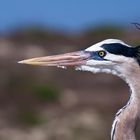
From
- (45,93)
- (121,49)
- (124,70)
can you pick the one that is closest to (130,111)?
(124,70)

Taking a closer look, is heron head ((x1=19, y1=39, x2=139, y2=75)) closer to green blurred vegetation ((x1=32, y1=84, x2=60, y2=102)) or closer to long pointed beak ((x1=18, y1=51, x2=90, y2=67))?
long pointed beak ((x1=18, y1=51, x2=90, y2=67))

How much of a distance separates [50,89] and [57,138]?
4.67 metres

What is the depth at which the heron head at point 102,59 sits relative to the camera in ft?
26.1

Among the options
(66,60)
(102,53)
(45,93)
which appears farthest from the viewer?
(45,93)

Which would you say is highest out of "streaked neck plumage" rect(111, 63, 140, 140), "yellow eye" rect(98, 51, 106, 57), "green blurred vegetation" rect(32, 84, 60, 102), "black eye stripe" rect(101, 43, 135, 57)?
"black eye stripe" rect(101, 43, 135, 57)

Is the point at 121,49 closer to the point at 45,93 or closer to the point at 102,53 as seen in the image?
the point at 102,53

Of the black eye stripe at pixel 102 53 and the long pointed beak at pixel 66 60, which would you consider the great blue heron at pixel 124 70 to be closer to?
the black eye stripe at pixel 102 53

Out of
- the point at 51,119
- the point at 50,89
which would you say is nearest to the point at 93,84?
the point at 50,89

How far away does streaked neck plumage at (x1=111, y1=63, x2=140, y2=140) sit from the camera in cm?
798

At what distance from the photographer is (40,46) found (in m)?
28.2

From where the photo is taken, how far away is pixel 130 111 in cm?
801

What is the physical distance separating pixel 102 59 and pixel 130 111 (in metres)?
0.47

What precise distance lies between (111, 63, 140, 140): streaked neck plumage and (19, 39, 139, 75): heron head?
4cm

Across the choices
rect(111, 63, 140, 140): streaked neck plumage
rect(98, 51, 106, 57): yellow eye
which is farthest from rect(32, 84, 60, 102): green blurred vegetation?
rect(111, 63, 140, 140): streaked neck plumage
